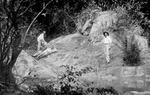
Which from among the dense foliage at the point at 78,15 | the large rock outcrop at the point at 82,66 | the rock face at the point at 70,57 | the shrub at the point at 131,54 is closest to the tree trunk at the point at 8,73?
the large rock outcrop at the point at 82,66

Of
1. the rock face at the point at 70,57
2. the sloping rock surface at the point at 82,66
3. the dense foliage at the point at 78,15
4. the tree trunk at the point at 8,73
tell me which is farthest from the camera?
the dense foliage at the point at 78,15

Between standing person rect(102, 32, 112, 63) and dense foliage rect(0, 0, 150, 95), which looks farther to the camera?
dense foliage rect(0, 0, 150, 95)

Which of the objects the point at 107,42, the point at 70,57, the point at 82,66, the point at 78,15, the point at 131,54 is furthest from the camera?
the point at 78,15

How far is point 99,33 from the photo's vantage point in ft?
60.0

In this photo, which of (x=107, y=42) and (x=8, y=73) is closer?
(x=8, y=73)

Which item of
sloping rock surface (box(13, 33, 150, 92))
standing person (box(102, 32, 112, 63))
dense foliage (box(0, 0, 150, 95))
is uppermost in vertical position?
dense foliage (box(0, 0, 150, 95))

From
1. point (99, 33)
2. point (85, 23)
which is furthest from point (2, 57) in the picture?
point (85, 23)

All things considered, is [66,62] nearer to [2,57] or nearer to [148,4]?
[148,4]


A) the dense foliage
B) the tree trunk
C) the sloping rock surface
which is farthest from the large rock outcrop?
the tree trunk

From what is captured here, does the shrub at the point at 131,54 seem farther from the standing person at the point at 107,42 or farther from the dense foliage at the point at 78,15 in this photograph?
the standing person at the point at 107,42

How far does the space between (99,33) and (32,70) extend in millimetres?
7021

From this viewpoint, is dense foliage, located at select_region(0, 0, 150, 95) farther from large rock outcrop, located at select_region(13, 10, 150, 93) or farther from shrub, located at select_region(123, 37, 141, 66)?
large rock outcrop, located at select_region(13, 10, 150, 93)

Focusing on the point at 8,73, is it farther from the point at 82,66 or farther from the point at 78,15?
the point at 78,15

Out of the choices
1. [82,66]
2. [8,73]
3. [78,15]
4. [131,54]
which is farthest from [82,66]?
[8,73]
